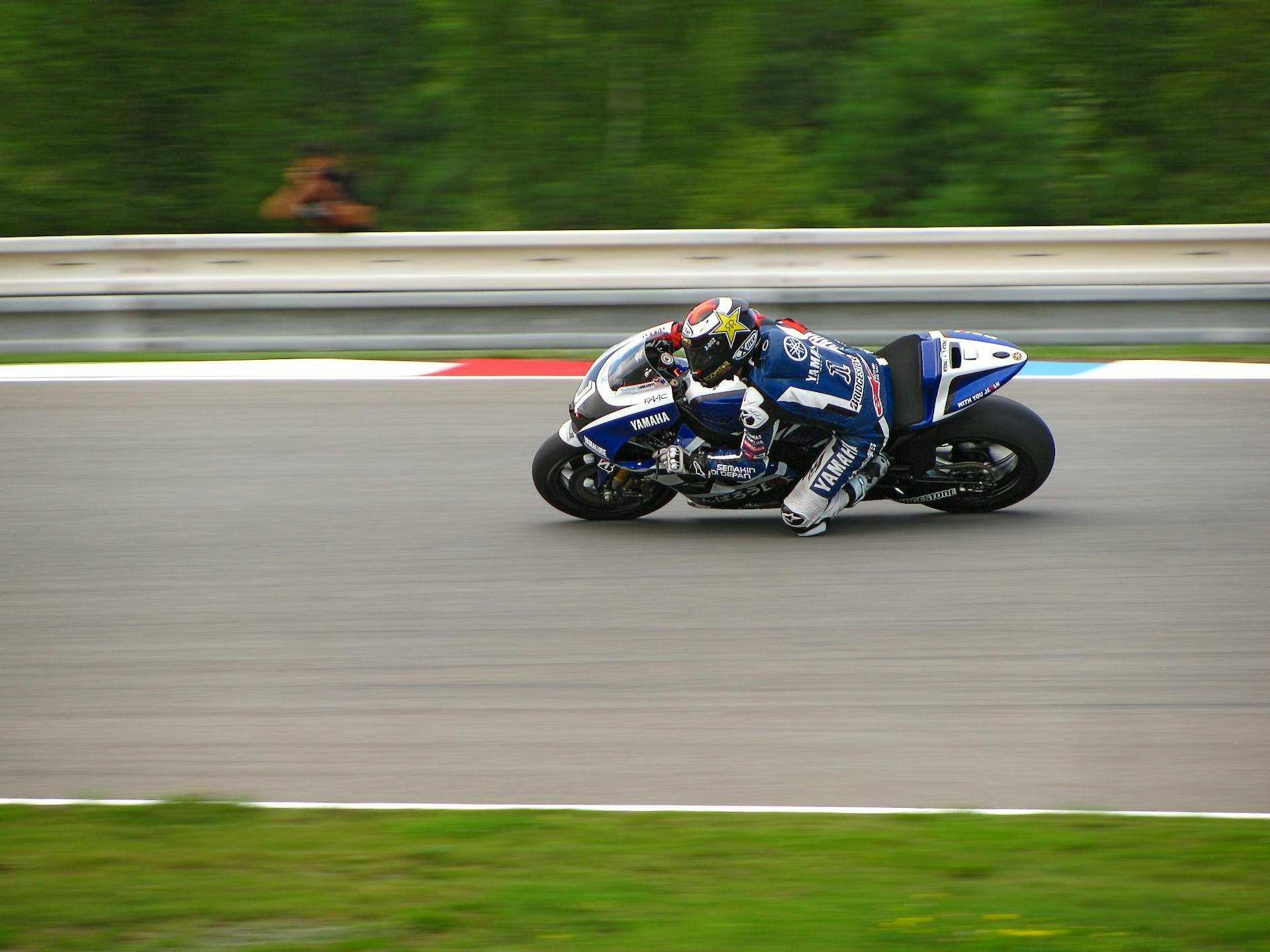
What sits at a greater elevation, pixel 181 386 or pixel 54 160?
pixel 54 160

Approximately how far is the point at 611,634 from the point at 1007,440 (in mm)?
2353

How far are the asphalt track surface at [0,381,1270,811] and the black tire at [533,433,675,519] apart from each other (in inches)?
4.7

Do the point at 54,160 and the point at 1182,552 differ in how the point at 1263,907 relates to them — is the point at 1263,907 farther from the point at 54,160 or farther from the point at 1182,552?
the point at 54,160

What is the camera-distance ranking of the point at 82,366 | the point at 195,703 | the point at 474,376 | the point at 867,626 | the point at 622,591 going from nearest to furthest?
the point at 195,703, the point at 867,626, the point at 622,591, the point at 474,376, the point at 82,366

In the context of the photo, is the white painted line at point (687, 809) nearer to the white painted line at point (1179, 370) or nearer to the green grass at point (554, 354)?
the white painted line at point (1179, 370)

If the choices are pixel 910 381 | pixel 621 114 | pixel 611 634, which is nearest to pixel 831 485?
pixel 910 381

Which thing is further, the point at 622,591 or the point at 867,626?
the point at 622,591

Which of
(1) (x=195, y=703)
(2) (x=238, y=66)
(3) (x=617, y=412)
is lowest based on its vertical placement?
(1) (x=195, y=703)

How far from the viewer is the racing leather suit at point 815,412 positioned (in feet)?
23.3

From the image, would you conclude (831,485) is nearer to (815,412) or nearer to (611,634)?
(815,412)

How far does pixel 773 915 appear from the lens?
156 inches

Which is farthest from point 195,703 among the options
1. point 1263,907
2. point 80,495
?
point 1263,907

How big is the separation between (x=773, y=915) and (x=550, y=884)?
2.16 feet

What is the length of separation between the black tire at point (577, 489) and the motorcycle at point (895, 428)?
6 cm
